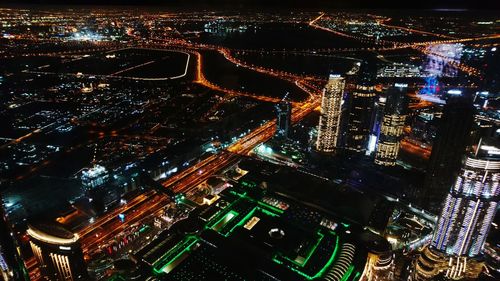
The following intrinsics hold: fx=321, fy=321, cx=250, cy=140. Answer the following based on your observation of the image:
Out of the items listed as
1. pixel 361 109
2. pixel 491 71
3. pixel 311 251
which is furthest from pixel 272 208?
pixel 491 71

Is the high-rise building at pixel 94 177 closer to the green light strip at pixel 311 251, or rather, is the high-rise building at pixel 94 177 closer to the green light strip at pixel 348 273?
the green light strip at pixel 311 251

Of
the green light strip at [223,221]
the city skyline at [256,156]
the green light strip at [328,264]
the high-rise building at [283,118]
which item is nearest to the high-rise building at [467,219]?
the city skyline at [256,156]

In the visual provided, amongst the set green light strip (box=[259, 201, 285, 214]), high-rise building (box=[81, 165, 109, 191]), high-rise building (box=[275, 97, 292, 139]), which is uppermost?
high-rise building (box=[275, 97, 292, 139])

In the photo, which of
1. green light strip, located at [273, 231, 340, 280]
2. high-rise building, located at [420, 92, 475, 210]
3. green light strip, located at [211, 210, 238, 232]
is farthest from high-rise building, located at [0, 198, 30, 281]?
high-rise building, located at [420, 92, 475, 210]

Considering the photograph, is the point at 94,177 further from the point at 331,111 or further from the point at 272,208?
the point at 331,111

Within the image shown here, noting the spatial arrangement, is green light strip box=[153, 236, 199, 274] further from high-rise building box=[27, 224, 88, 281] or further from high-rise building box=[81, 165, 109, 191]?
high-rise building box=[81, 165, 109, 191]

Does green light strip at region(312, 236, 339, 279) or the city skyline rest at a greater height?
the city skyline

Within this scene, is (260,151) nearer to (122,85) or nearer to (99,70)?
(122,85)

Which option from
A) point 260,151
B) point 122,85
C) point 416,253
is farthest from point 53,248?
point 122,85
